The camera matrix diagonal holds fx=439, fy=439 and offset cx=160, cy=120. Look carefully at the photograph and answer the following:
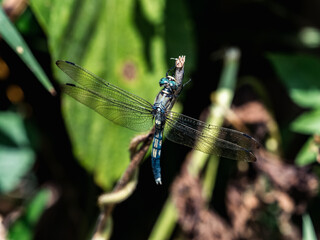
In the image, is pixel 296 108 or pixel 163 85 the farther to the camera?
pixel 296 108

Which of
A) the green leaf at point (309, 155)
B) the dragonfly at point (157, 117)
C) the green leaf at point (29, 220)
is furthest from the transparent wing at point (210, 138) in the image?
the green leaf at point (29, 220)

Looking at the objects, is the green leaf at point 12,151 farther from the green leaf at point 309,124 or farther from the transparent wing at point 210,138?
the green leaf at point 309,124

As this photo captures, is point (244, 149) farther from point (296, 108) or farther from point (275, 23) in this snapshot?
point (275, 23)

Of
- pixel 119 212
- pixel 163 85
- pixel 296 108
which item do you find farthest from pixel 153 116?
pixel 296 108

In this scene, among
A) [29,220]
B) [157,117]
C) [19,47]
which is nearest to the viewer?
[19,47]

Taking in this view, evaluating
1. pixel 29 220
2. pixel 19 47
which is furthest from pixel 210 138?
pixel 29 220

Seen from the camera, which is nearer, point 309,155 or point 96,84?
point 96,84

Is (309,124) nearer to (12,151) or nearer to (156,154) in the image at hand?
(156,154)
